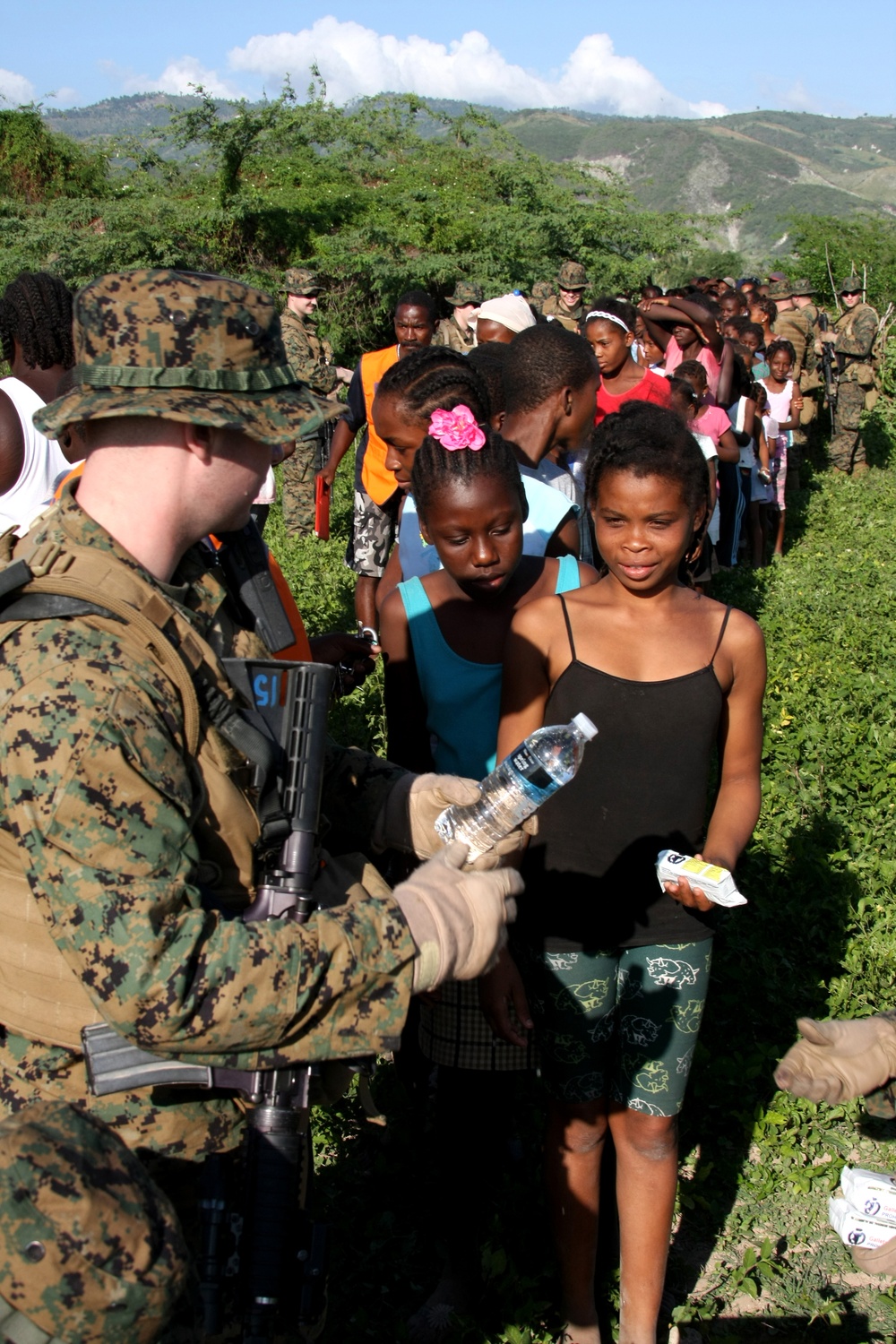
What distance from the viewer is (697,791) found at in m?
2.57

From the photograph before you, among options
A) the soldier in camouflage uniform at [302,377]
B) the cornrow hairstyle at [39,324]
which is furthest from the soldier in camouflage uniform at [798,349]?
the cornrow hairstyle at [39,324]

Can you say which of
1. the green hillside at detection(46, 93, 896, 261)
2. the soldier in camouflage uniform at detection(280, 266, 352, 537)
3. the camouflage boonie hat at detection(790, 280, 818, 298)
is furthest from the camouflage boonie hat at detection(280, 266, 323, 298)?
the green hillside at detection(46, 93, 896, 261)

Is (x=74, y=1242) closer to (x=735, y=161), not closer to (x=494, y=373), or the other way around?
(x=494, y=373)

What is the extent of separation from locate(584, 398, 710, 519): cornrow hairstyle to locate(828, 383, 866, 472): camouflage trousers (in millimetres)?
12831

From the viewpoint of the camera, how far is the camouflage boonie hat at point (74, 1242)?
1.33 meters

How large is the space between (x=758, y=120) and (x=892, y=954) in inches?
6166

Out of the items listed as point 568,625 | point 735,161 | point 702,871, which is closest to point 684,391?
point 568,625

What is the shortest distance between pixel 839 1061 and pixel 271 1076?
1241mm

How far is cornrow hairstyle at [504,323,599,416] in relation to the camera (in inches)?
153

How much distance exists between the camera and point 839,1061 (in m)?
2.26

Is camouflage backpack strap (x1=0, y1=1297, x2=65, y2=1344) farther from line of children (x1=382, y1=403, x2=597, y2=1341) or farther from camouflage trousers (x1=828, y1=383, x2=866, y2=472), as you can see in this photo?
camouflage trousers (x1=828, y1=383, x2=866, y2=472)

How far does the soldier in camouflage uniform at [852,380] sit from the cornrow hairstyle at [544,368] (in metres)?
11.6

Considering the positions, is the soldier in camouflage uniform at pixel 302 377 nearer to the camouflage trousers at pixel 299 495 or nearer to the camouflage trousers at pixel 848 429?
the camouflage trousers at pixel 299 495

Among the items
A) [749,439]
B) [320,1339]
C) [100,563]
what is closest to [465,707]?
[100,563]
